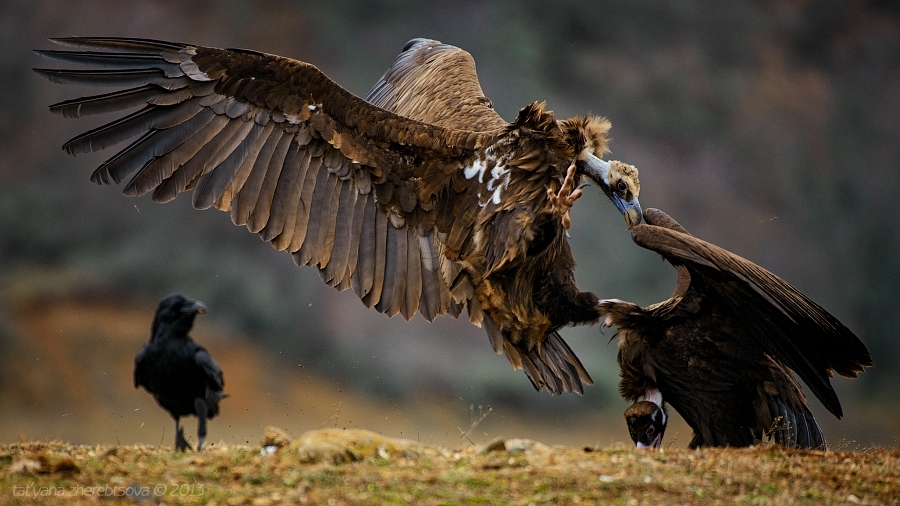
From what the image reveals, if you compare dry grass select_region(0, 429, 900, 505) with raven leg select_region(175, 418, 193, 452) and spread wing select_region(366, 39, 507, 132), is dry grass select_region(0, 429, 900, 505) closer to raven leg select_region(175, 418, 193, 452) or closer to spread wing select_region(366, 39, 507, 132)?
raven leg select_region(175, 418, 193, 452)

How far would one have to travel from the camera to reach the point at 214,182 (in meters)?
5.39

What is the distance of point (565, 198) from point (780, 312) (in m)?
1.35

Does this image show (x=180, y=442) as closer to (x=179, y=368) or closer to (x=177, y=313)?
(x=179, y=368)

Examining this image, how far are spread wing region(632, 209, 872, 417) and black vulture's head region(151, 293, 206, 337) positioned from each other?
8.10 ft

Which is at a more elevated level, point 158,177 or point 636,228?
point 158,177

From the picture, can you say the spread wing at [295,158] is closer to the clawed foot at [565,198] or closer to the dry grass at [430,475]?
the clawed foot at [565,198]

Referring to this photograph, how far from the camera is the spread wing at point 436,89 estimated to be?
6.34 m

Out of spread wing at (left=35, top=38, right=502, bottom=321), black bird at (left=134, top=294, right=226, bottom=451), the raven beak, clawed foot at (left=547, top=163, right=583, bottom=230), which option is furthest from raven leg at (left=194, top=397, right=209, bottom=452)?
clawed foot at (left=547, top=163, right=583, bottom=230)

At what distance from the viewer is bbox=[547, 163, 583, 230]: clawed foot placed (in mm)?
5152

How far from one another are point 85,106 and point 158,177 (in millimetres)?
564

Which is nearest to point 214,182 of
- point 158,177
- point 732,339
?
point 158,177

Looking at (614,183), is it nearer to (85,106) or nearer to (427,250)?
(427,250)

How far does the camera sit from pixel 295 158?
5.51m

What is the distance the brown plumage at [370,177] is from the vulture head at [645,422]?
17.6 inches
